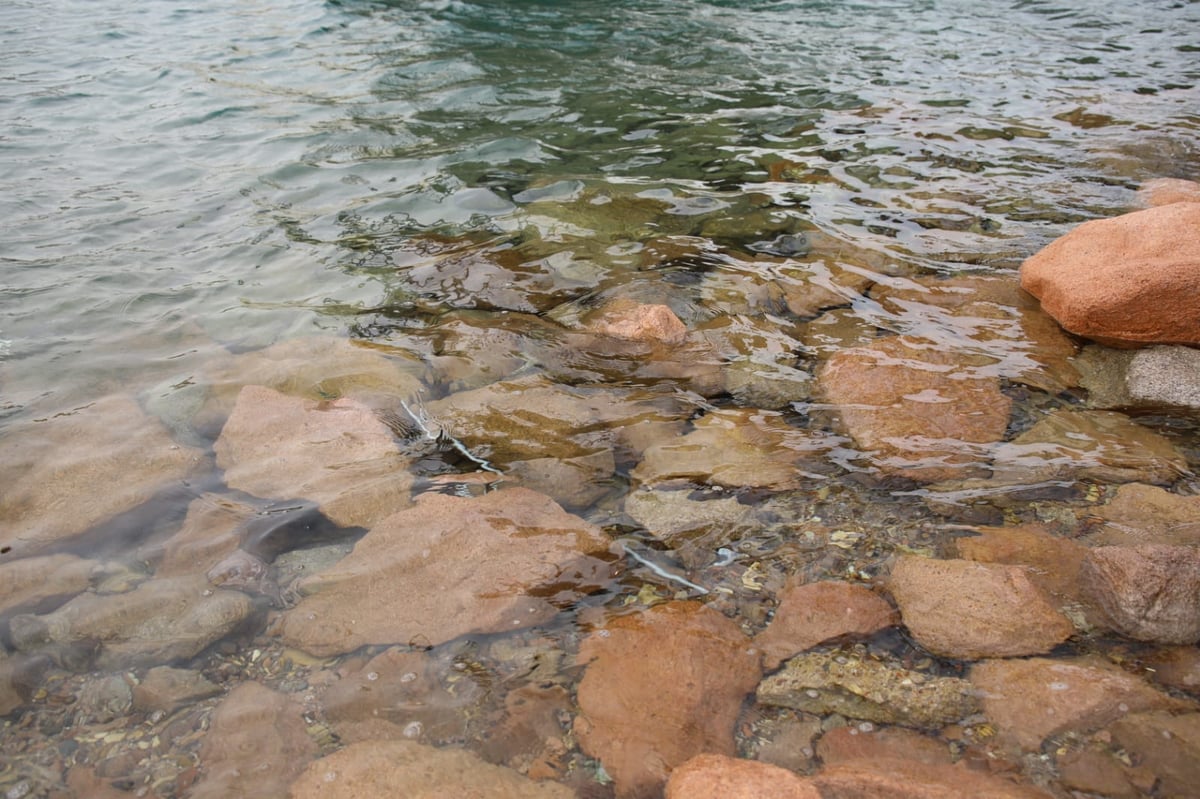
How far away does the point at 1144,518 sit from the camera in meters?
3.14

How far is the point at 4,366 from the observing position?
445 centimetres

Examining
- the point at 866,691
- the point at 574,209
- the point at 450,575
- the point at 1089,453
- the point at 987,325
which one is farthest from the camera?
the point at 574,209

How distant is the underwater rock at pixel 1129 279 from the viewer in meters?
3.96

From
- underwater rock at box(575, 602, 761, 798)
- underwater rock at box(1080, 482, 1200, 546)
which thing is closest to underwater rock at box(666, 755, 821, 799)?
underwater rock at box(575, 602, 761, 798)

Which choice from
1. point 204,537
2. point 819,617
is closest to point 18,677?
point 204,537

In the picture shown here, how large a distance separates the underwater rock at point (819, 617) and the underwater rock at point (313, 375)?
2.28 meters

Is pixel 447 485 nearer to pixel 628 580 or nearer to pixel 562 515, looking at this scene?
pixel 562 515

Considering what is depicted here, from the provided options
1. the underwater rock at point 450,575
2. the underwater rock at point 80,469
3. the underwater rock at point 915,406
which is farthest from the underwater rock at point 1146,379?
the underwater rock at point 80,469

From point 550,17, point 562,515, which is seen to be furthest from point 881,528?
point 550,17

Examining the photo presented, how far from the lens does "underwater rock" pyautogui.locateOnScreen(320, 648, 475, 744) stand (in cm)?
254

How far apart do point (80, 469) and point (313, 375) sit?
3.88 ft

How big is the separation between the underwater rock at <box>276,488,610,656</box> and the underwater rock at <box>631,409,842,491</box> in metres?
0.53

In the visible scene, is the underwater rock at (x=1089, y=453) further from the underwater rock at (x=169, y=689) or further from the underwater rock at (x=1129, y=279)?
the underwater rock at (x=169, y=689)

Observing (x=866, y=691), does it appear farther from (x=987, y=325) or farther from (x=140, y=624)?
(x=987, y=325)
